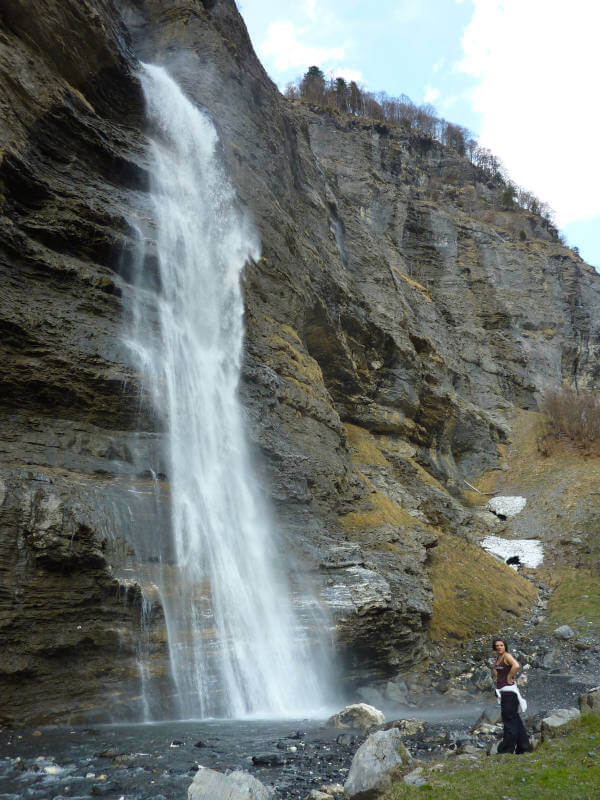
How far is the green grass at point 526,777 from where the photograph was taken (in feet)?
17.4

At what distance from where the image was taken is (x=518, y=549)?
27.6 meters

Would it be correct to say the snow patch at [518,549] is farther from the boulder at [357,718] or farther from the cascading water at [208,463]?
the boulder at [357,718]

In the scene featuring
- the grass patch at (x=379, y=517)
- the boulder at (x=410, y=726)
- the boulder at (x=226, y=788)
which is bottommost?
the boulder at (x=410, y=726)

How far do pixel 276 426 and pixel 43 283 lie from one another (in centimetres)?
815

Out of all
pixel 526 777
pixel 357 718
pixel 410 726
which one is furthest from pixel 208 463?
pixel 526 777

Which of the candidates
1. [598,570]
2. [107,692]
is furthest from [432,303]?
[107,692]

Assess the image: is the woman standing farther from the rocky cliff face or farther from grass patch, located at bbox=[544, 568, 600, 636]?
grass patch, located at bbox=[544, 568, 600, 636]

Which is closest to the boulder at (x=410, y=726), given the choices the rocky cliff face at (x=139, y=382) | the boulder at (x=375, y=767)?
the boulder at (x=375, y=767)

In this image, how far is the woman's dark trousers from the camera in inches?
270

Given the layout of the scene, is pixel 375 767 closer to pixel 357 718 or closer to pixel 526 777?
pixel 526 777

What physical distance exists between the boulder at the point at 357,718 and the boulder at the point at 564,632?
9084 mm

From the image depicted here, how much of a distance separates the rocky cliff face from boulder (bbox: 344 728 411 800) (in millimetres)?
5329

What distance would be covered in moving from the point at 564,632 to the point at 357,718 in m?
9.89

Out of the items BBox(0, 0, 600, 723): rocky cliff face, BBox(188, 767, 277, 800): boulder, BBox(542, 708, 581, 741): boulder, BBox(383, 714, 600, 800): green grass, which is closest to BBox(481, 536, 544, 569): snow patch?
BBox(0, 0, 600, 723): rocky cliff face
